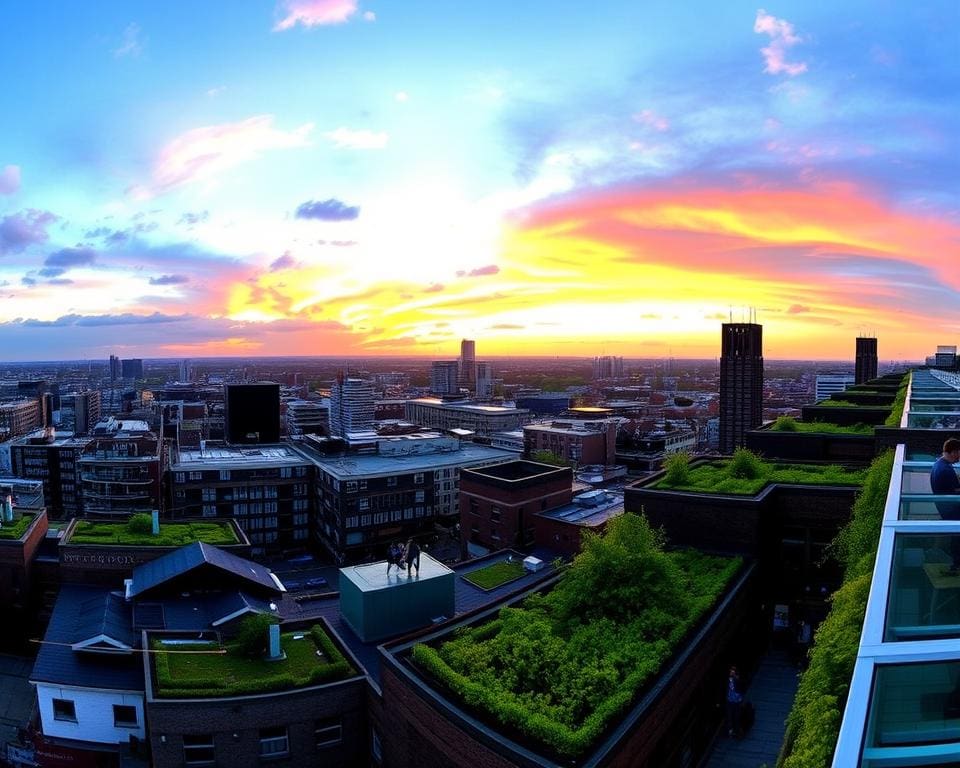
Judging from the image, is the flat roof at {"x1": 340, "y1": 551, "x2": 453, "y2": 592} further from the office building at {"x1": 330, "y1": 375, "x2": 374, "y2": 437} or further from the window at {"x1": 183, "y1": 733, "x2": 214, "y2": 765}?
the office building at {"x1": 330, "y1": 375, "x2": 374, "y2": 437}

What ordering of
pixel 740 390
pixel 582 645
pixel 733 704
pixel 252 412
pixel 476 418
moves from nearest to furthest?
pixel 582 645, pixel 733 704, pixel 252 412, pixel 740 390, pixel 476 418

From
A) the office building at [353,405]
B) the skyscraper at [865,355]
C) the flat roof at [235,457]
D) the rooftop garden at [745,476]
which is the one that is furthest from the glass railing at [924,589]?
the skyscraper at [865,355]

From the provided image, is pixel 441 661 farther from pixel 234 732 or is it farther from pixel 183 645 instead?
pixel 183 645

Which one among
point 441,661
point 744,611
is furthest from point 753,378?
point 441,661

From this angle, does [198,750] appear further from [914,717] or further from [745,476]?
[745,476]

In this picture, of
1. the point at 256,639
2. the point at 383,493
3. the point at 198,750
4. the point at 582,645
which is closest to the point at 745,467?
the point at 582,645
